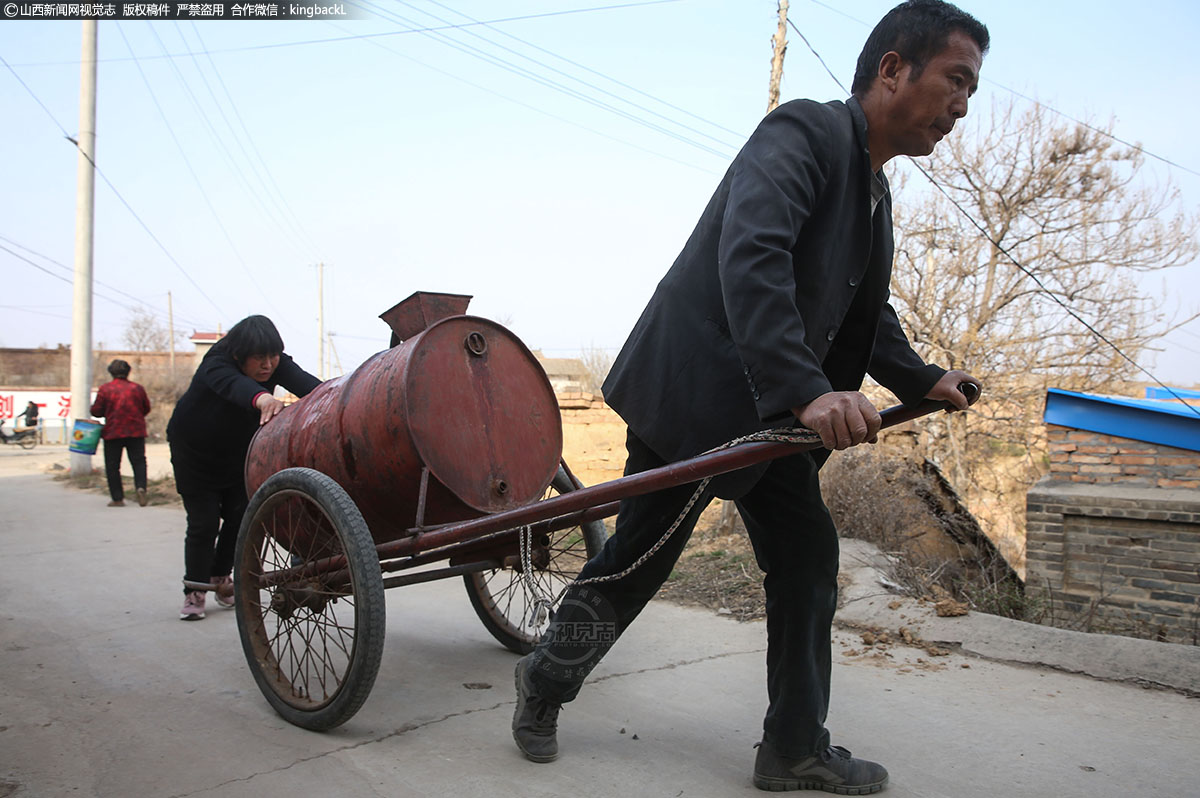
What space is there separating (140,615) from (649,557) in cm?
328

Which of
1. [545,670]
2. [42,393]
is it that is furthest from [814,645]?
[42,393]

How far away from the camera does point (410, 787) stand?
241cm

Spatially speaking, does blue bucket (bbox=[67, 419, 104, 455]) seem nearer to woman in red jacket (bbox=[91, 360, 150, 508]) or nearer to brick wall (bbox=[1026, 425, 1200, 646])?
woman in red jacket (bbox=[91, 360, 150, 508])

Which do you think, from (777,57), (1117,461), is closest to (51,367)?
(777,57)

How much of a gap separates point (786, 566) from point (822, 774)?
0.56 meters

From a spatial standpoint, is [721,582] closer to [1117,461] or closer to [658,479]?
[658,479]

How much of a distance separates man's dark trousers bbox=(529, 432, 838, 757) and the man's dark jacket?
0.58ft

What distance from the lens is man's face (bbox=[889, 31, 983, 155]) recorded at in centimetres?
218

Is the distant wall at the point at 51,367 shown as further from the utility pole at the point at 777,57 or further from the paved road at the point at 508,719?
the paved road at the point at 508,719

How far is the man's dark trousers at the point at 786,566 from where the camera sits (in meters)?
2.39

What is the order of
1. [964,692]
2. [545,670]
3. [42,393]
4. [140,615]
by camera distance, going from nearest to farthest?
[545,670] → [964,692] → [140,615] → [42,393]

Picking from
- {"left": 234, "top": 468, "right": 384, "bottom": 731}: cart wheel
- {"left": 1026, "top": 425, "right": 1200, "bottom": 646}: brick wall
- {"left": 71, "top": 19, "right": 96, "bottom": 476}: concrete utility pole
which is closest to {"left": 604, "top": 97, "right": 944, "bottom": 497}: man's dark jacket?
{"left": 234, "top": 468, "right": 384, "bottom": 731}: cart wheel

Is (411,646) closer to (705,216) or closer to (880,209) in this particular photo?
(705,216)

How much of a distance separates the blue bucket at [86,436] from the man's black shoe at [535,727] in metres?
9.22
